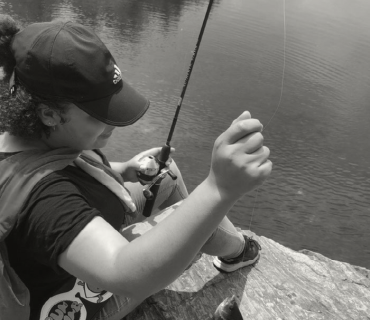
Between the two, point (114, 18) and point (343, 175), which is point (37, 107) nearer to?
point (343, 175)

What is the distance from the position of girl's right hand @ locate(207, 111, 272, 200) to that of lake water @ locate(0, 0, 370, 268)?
177 cm

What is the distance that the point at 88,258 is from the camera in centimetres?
128

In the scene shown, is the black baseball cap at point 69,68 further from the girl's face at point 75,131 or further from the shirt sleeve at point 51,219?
the shirt sleeve at point 51,219

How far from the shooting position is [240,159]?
124 cm

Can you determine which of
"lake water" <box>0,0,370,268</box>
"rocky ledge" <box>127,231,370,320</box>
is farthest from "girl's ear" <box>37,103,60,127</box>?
"lake water" <box>0,0,370,268</box>

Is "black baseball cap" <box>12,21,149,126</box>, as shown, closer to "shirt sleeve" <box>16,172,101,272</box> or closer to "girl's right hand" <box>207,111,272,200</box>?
"shirt sleeve" <box>16,172,101,272</box>

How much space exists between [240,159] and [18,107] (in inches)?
35.3

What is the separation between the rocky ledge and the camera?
2551mm

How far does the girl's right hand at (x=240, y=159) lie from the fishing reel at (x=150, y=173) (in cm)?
112

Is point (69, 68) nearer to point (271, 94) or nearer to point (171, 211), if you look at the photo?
point (171, 211)

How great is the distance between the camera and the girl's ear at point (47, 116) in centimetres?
160

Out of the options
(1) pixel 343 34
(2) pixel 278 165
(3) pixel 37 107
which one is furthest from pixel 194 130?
(1) pixel 343 34

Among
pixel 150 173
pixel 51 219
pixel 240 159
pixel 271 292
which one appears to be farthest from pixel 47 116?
pixel 271 292

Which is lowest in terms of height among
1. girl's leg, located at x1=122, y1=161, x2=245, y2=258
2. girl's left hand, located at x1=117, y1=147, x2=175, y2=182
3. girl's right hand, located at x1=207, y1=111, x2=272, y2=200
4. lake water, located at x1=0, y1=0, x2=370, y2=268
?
lake water, located at x1=0, y1=0, x2=370, y2=268
